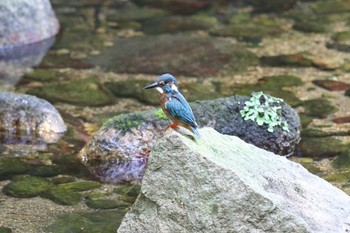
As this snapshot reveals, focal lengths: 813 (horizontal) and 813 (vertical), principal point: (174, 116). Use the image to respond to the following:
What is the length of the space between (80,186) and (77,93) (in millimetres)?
2089

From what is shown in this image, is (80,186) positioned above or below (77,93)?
above

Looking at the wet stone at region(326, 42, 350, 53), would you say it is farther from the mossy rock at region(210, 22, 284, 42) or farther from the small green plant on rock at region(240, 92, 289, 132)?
the small green plant on rock at region(240, 92, 289, 132)

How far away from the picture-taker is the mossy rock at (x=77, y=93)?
6.96 metres

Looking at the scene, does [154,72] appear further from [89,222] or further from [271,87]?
[89,222]

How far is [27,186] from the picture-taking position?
16.8 feet

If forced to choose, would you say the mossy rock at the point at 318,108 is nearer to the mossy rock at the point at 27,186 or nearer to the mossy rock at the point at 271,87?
the mossy rock at the point at 271,87

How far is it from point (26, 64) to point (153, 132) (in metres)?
2.92

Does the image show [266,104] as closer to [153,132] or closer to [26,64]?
[153,132]

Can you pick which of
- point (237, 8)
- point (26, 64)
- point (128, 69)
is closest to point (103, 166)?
point (128, 69)

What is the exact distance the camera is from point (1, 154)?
5.76 m

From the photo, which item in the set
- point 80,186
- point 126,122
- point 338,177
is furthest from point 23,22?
point 338,177

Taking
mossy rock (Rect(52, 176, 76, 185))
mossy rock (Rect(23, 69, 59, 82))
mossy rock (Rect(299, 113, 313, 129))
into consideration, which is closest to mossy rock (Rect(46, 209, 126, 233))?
mossy rock (Rect(52, 176, 76, 185))

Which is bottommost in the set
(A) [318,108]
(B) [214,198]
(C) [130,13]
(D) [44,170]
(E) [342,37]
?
(C) [130,13]

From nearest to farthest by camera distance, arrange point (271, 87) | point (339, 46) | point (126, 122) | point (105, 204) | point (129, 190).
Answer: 1. point (105, 204)
2. point (129, 190)
3. point (126, 122)
4. point (271, 87)
5. point (339, 46)
